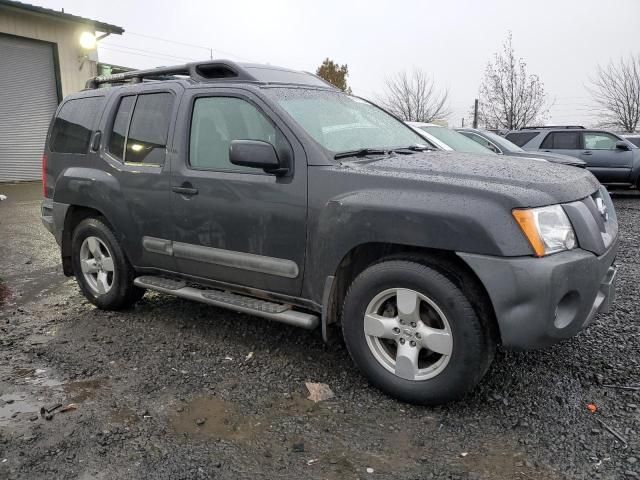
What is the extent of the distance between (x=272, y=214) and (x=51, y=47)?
13774mm

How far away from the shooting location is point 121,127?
4402 mm

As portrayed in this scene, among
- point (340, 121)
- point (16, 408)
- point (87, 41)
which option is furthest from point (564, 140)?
point (16, 408)

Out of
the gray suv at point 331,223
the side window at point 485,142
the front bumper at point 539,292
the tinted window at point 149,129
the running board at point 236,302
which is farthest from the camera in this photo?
the side window at point 485,142

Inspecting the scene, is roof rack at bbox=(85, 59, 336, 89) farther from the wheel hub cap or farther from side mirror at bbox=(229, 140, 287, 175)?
the wheel hub cap

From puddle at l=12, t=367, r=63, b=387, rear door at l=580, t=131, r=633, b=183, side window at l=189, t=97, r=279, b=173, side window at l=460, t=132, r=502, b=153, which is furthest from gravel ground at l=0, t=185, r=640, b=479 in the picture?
rear door at l=580, t=131, r=633, b=183

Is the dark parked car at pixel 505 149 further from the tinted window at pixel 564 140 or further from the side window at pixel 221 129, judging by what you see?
the side window at pixel 221 129

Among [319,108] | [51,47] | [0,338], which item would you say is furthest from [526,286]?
[51,47]

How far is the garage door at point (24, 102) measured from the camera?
1353 centimetres

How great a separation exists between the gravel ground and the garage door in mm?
11318

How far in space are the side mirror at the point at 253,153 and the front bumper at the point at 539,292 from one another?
4.16ft

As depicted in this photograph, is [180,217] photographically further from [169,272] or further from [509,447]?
[509,447]

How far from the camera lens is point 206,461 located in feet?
8.29

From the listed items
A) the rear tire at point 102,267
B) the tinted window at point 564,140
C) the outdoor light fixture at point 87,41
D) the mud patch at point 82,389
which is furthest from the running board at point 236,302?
the outdoor light fixture at point 87,41

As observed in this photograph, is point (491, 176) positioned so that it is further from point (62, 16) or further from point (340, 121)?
point (62, 16)
